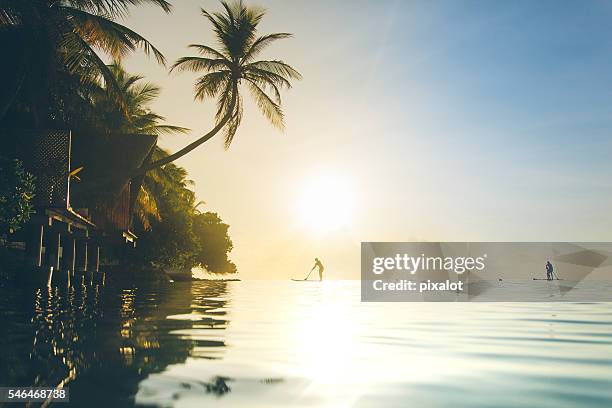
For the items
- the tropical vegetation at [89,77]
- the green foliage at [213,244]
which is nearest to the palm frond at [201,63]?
the tropical vegetation at [89,77]

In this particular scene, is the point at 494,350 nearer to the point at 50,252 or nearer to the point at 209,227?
the point at 50,252

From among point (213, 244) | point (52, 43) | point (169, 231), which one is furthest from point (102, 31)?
point (213, 244)

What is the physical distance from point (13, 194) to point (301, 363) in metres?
11.2

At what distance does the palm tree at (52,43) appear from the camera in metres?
15.0

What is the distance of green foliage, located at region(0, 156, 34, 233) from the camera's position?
44.3ft

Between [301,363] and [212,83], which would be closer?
[301,363]

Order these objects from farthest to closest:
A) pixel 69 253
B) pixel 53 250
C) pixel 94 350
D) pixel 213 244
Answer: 1. pixel 213 244
2. pixel 69 253
3. pixel 53 250
4. pixel 94 350

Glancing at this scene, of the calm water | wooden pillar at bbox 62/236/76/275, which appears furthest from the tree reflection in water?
wooden pillar at bbox 62/236/76/275

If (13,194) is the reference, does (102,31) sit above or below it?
above

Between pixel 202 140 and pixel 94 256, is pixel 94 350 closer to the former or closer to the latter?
pixel 202 140

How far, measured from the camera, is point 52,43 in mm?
15430

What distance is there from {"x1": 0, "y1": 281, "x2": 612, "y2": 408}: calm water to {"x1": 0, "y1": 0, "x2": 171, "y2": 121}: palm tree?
919 cm

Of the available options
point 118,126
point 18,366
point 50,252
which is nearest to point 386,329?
point 18,366

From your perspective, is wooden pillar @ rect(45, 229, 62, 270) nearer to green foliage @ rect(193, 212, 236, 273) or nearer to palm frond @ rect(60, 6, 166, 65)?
palm frond @ rect(60, 6, 166, 65)
